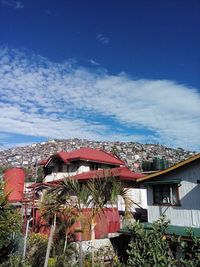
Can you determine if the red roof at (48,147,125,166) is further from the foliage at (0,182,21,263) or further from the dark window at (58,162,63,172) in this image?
the foliage at (0,182,21,263)

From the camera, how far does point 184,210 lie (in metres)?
17.8

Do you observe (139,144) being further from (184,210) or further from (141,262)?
(141,262)

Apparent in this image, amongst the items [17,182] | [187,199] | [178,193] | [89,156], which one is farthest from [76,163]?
[187,199]

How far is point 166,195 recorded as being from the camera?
1920 cm

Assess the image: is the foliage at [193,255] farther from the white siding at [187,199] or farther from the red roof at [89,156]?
the red roof at [89,156]

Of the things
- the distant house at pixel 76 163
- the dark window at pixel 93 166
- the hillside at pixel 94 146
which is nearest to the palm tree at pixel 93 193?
the distant house at pixel 76 163

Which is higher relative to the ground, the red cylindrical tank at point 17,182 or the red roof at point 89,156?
the red roof at point 89,156

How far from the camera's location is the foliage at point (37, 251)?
14.4 meters

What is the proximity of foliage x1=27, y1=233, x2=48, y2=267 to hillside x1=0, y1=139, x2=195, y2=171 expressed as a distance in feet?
189

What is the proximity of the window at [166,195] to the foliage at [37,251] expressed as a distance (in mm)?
7655

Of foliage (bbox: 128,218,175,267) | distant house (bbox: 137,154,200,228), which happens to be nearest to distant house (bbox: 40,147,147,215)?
distant house (bbox: 137,154,200,228)

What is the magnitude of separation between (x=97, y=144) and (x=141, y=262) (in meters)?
95.5

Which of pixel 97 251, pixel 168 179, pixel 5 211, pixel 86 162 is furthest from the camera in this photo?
pixel 86 162

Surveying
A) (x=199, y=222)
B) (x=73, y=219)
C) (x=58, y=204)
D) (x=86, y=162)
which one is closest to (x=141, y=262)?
(x=58, y=204)
